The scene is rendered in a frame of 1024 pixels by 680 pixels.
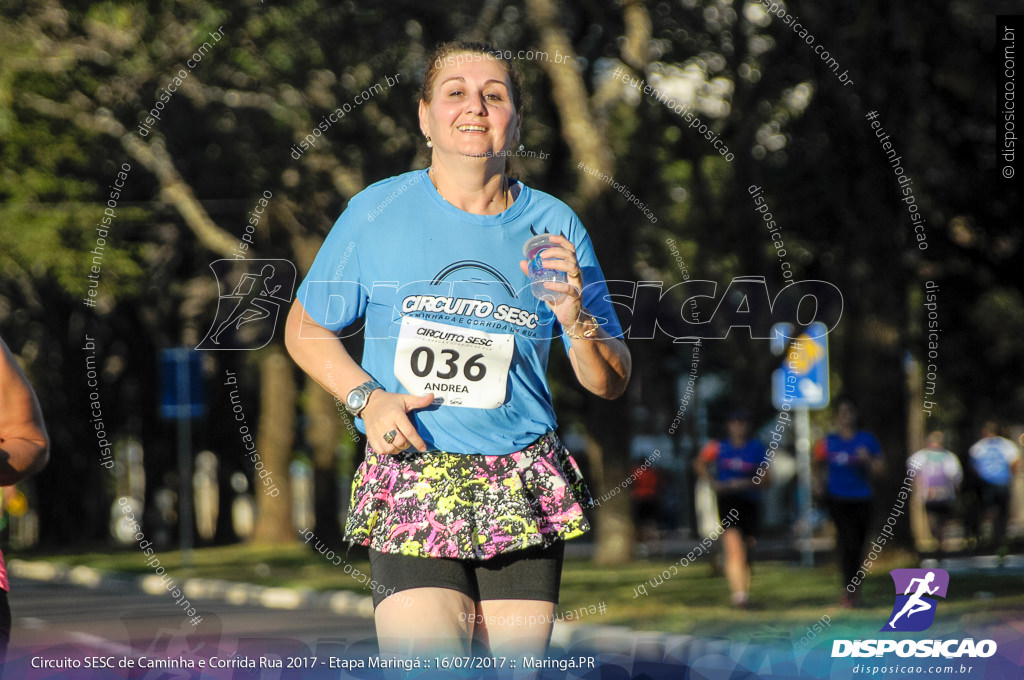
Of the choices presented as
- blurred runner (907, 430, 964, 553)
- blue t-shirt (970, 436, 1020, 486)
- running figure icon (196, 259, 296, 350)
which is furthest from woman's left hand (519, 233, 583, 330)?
blue t-shirt (970, 436, 1020, 486)

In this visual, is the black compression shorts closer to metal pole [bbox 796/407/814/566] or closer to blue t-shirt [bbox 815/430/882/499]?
blue t-shirt [bbox 815/430/882/499]

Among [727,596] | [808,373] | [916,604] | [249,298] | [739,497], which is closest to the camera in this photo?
[249,298]

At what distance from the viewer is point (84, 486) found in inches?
1510

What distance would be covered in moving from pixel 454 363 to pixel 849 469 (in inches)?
347

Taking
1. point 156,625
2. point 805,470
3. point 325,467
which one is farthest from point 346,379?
point 325,467

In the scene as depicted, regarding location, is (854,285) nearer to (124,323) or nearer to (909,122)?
(909,122)

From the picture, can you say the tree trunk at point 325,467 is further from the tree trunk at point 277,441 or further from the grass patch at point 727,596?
the tree trunk at point 277,441

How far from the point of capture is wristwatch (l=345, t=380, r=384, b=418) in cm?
330

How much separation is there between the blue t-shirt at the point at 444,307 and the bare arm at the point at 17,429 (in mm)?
646

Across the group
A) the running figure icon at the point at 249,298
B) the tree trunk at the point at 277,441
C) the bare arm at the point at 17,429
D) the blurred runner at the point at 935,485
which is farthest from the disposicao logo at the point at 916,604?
the tree trunk at the point at 277,441

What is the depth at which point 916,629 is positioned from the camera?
7043 millimetres

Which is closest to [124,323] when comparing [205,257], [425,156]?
[205,257]

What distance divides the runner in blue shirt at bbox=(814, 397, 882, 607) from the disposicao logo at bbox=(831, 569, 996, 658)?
7.97ft

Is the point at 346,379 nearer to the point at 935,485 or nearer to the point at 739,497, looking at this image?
the point at 739,497
